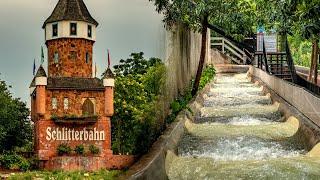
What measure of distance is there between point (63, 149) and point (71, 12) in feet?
32.1

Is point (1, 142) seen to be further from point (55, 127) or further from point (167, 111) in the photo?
point (167, 111)

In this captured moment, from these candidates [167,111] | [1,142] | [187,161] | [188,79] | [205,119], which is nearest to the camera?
[187,161]

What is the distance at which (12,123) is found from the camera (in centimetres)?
4072

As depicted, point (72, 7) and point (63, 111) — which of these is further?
point (72, 7)

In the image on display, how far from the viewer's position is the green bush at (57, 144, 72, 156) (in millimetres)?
19473

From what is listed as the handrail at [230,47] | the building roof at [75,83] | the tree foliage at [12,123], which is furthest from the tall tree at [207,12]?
the handrail at [230,47]

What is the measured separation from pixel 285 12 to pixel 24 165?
38.3 ft

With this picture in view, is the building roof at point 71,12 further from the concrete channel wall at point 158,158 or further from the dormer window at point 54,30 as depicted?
Answer: the concrete channel wall at point 158,158

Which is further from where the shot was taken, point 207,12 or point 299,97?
point 207,12

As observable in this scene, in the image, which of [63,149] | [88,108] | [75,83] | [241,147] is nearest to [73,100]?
[75,83]

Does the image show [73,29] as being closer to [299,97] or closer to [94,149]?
[94,149]

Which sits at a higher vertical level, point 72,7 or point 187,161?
point 72,7

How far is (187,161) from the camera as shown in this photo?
45.7 feet

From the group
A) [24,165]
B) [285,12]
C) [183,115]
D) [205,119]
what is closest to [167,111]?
[183,115]
